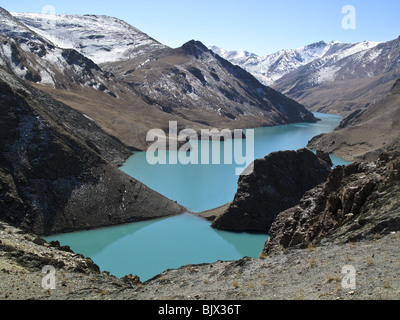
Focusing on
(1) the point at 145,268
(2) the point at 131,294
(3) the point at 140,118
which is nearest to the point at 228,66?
(3) the point at 140,118

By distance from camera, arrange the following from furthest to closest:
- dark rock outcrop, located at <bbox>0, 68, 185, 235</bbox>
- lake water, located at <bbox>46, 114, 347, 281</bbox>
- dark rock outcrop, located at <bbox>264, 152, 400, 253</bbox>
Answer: dark rock outcrop, located at <bbox>0, 68, 185, 235</bbox>
lake water, located at <bbox>46, 114, 347, 281</bbox>
dark rock outcrop, located at <bbox>264, 152, 400, 253</bbox>

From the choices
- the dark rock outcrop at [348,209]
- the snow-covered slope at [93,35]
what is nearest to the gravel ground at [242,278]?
the dark rock outcrop at [348,209]

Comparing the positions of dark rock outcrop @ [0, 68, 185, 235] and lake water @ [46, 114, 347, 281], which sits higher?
dark rock outcrop @ [0, 68, 185, 235]

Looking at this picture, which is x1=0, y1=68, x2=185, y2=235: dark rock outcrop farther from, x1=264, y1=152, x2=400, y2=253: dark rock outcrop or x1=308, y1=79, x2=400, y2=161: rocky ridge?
x1=308, y1=79, x2=400, y2=161: rocky ridge

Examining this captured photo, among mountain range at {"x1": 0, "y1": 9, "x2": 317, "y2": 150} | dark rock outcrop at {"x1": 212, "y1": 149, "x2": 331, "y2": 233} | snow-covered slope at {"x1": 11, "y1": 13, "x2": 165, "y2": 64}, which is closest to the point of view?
dark rock outcrop at {"x1": 212, "y1": 149, "x2": 331, "y2": 233}

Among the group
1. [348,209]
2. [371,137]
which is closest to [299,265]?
[348,209]

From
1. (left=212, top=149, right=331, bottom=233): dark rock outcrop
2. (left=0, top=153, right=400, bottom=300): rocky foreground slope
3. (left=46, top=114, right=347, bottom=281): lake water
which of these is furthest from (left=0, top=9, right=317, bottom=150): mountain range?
(left=0, top=153, right=400, bottom=300): rocky foreground slope

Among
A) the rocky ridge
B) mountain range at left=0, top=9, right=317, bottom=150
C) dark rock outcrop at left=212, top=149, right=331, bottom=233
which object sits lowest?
dark rock outcrop at left=212, top=149, right=331, bottom=233

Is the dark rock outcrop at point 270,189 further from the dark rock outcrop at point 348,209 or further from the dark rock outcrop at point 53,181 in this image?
the dark rock outcrop at point 348,209
